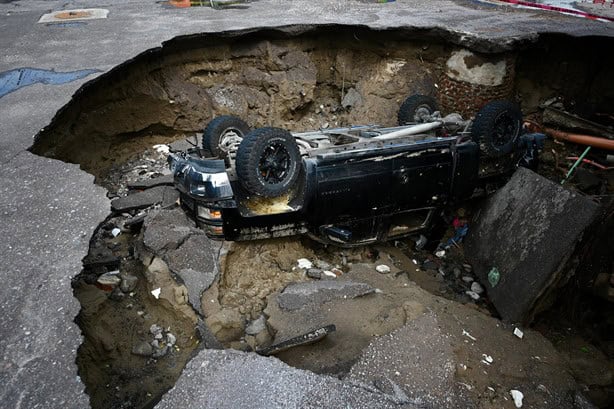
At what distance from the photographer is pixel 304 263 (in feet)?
15.4

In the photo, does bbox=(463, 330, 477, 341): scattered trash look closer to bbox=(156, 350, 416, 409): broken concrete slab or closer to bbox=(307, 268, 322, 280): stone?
bbox=(156, 350, 416, 409): broken concrete slab

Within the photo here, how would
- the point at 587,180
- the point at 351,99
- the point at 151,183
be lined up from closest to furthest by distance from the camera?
the point at 151,183
the point at 587,180
the point at 351,99

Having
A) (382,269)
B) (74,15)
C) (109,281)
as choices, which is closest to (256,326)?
(109,281)

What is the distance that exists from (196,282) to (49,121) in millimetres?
2780

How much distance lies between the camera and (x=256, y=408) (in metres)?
2.37

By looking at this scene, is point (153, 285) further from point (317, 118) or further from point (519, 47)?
point (519, 47)

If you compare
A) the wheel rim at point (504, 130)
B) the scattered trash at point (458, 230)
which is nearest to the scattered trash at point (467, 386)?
the scattered trash at point (458, 230)

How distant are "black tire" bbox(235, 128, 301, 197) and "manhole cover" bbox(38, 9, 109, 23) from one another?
6.90m

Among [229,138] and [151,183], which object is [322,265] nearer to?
[229,138]

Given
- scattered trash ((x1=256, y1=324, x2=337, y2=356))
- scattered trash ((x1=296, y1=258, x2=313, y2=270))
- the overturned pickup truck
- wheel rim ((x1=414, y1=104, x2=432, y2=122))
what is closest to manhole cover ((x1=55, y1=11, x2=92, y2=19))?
the overturned pickup truck

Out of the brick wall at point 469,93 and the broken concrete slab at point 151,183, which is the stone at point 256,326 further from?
the brick wall at point 469,93

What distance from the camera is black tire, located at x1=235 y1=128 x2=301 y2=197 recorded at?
4.07m

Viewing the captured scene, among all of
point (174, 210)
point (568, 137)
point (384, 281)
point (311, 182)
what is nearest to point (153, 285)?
point (174, 210)

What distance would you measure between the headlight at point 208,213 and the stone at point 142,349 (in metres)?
1.30
